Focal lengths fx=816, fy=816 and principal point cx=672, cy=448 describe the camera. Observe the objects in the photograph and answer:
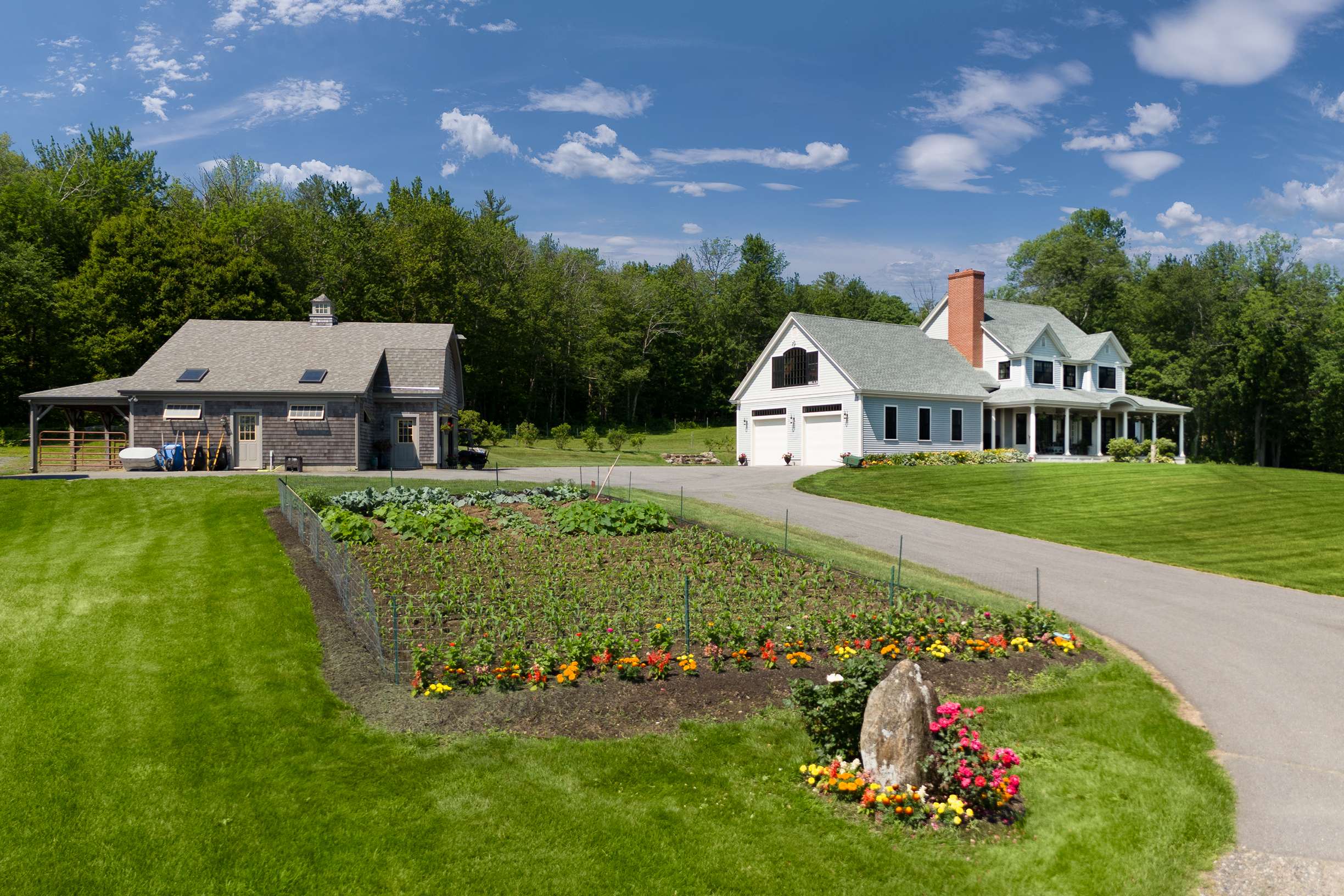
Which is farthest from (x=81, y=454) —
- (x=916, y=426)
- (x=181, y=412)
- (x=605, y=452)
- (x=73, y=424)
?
(x=916, y=426)

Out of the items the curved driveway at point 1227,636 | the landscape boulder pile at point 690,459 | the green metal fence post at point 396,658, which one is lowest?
the curved driveway at point 1227,636

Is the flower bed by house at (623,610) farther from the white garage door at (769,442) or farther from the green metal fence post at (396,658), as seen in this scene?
the white garage door at (769,442)

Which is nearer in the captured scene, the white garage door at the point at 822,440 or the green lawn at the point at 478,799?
the green lawn at the point at 478,799

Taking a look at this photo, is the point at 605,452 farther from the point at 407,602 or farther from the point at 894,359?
the point at 407,602

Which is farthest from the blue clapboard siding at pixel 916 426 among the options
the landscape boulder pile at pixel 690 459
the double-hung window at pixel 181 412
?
the double-hung window at pixel 181 412

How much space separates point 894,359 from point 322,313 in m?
24.3

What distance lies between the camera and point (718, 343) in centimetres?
6781

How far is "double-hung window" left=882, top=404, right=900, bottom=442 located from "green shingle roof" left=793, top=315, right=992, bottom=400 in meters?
0.84

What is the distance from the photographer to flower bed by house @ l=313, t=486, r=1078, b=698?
26.0 feet

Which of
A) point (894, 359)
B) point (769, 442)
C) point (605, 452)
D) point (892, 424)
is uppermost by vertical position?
point (894, 359)

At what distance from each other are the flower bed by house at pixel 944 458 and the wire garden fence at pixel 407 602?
20.7 m

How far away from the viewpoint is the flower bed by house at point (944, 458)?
107ft

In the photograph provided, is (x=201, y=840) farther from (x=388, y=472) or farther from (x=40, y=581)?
(x=388, y=472)

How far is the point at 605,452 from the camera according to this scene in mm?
44719
